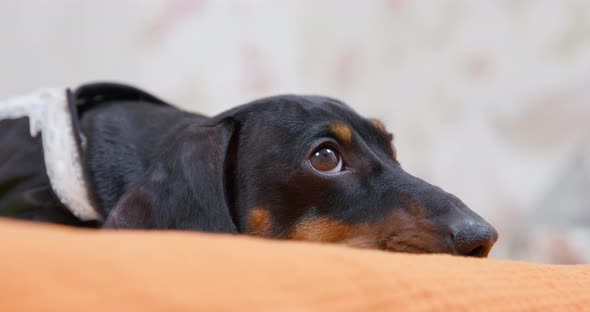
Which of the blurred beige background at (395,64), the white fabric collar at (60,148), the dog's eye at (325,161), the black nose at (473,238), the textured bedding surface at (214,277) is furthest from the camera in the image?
the blurred beige background at (395,64)

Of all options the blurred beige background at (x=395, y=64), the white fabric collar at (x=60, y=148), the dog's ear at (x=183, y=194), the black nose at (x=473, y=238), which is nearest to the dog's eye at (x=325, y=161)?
the dog's ear at (x=183, y=194)

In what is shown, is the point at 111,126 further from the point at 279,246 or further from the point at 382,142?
the point at 279,246

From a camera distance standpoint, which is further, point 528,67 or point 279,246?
point 528,67

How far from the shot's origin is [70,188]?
1688 mm

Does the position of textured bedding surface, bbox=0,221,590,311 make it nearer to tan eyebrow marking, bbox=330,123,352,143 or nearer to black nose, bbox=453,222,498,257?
black nose, bbox=453,222,498,257

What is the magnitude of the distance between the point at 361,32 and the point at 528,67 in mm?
820

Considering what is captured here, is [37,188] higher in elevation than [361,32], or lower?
lower

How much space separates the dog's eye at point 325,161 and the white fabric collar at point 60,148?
61 cm

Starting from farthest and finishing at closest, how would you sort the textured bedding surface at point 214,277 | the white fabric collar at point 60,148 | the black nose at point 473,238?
the white fabric collar at point 60,148
the black nose at point 473,238
the textured bedding surface at point 214,277

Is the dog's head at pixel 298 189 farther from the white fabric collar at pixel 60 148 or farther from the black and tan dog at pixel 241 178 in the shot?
the white fabric collar at pixel 60 148

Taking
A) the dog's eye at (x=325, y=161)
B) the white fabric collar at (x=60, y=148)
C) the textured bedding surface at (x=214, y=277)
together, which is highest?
the textured bedding surface at (x=214, y=277)

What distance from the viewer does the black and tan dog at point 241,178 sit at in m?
1.39

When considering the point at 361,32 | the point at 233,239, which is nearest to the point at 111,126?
the point at 233,239

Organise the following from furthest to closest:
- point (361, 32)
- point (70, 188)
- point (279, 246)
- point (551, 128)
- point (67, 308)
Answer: point (361, 32)
point (551, 128)
point (70, 188)
point (279, 246)
point (67, 308)
